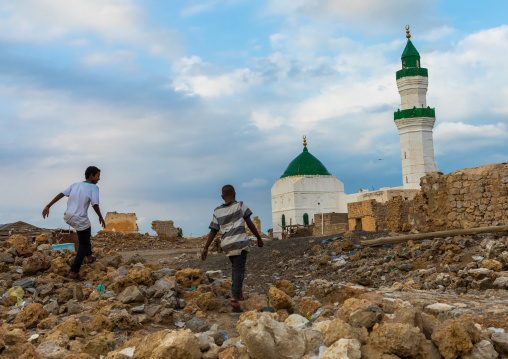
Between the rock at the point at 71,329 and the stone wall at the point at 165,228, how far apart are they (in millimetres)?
26491

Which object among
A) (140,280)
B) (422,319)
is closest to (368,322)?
(422,319)

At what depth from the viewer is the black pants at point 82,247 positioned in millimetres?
6757

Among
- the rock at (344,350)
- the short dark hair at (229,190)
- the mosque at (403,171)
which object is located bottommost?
the rock at (344,350)

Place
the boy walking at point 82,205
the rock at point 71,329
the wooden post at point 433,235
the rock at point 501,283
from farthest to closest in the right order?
the wooden post at point 433,235, the rock at point 501,283, the boy walking at point 82,205, the rock at point 71,329

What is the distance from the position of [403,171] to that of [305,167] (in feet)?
30.1

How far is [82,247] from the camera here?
6879mm

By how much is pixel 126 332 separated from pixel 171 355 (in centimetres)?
155

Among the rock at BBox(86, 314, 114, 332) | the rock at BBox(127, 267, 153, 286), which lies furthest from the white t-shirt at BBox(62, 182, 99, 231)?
the rock at BBox(86, 314, 114, 332)

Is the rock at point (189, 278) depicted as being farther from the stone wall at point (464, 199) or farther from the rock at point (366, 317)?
the stone wall at point (464, 199)

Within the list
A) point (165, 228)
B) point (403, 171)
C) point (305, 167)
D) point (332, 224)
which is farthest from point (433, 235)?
point (305, 167)

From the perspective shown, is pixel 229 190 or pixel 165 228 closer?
pixel 229 190

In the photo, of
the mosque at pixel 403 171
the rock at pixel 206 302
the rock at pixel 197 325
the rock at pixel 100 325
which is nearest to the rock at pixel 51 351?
the rock at pixel 100 325

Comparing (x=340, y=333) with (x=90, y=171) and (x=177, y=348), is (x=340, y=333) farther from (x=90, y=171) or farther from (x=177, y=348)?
(x=90, y=171)

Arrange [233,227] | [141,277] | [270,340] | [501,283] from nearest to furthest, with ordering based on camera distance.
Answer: [270,340]
[233,227]
[141,277]
[501,283]
